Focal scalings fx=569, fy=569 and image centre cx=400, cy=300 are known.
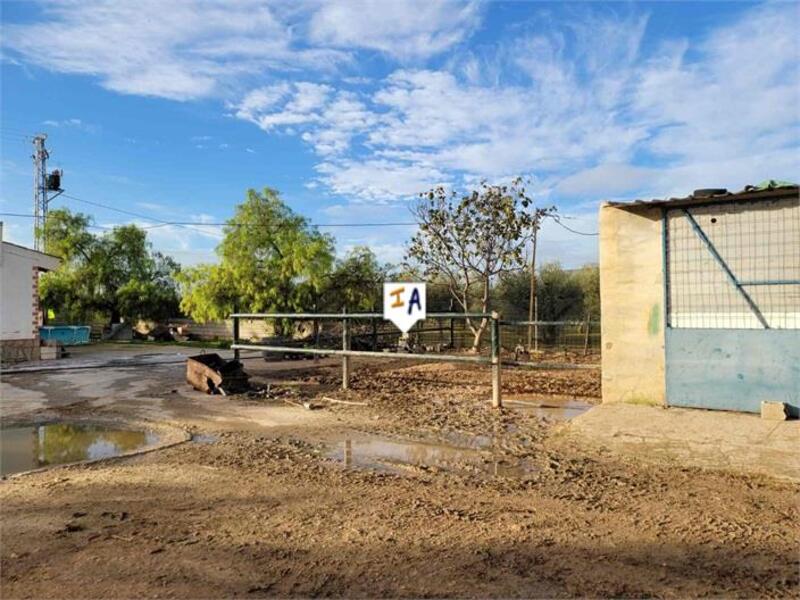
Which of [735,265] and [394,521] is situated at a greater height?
[735,265]

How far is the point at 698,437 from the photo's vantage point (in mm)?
5191

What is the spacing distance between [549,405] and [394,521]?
4795 mm

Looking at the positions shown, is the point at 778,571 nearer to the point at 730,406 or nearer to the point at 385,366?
the point at 730,406

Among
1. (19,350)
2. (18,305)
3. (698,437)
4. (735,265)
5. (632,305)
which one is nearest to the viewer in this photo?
(698,437)

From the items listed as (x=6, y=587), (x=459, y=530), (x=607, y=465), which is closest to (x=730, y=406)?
(x=607, y=465)

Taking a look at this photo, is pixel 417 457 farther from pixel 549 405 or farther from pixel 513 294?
pixel 513 294

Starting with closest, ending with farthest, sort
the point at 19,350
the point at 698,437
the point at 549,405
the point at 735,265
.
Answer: the point at 698,437
the point at 735,265
the point at 549,405
the point at 19,350

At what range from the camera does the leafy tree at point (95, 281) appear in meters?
35.1

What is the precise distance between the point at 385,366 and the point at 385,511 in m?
11.2

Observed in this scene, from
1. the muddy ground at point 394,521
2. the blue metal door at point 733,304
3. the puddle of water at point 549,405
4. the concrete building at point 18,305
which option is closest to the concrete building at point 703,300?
the blue metal door at point 733,304

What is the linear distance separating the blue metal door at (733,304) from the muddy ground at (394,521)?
5.28 ft

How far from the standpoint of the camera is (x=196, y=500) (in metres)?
4.02

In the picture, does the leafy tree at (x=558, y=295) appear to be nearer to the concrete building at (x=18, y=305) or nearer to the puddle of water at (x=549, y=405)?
the puddle of water at (x=549, y=405)

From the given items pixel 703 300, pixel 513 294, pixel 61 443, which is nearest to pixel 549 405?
pixel 703 300
